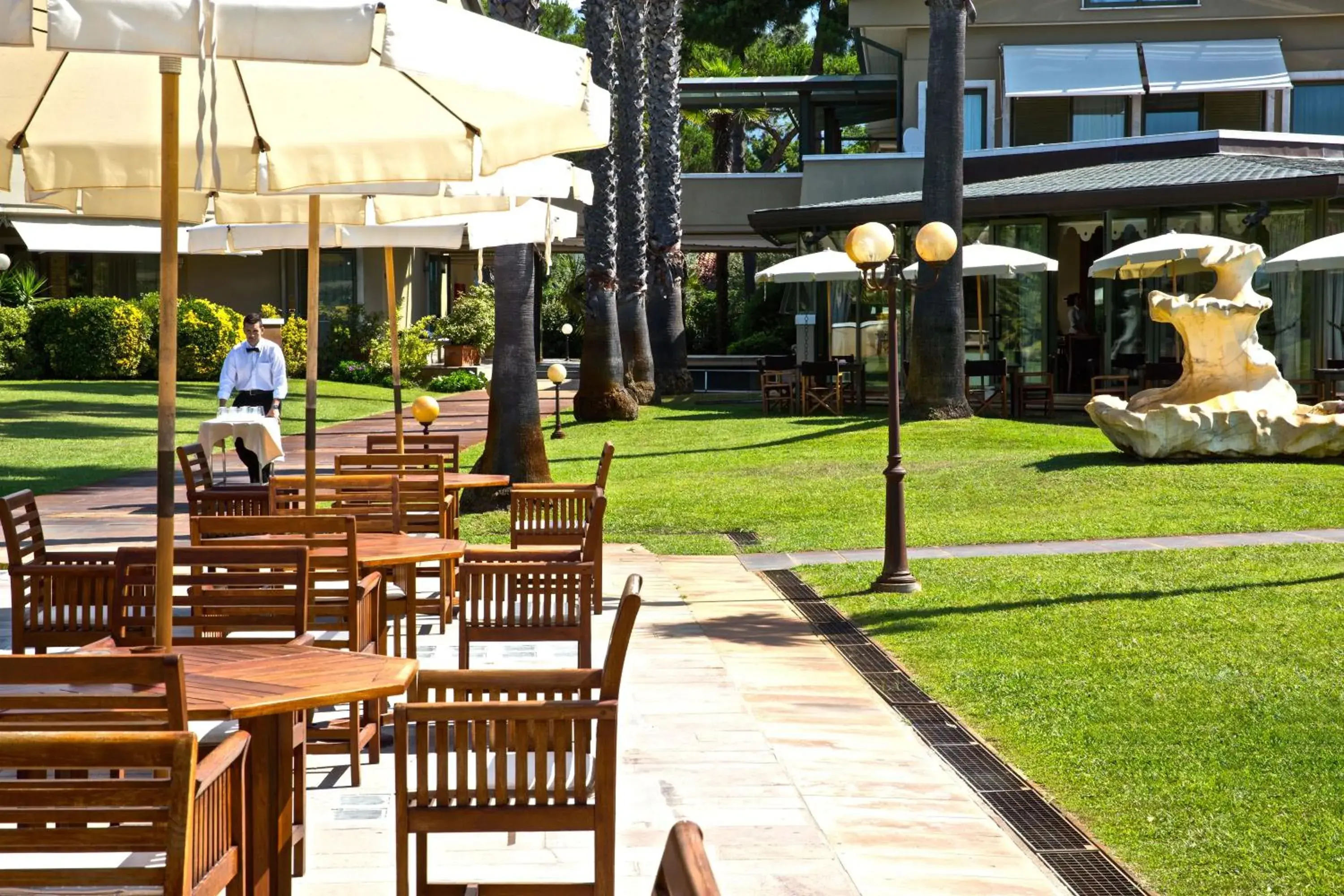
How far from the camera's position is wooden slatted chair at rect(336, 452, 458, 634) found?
8875 millimetres

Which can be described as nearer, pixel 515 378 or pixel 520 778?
pixel 520 778

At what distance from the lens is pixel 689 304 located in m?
42.6

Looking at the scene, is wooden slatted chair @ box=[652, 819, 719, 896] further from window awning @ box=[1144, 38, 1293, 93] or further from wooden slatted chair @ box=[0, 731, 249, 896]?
window awning @ box=[1144, 38, 1293, 93]

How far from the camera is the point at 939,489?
54.5 feet

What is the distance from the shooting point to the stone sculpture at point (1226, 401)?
670 inches

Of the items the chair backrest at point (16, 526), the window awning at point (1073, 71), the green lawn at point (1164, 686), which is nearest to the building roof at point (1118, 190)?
the window awning at point (1073, 71)

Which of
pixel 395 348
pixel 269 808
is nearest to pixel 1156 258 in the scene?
pixel 395 348

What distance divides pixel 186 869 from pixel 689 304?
39640 mm

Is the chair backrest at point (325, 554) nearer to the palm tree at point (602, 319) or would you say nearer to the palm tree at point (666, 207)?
the palm tree at point (602, 319)

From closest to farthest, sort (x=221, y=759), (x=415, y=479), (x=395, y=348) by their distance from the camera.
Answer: (x=221, y=759) → (x=415, y=479) → (x=395, y=348)

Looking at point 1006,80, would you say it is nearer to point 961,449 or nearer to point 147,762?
point 961,449

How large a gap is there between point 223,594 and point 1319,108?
33.0 metres

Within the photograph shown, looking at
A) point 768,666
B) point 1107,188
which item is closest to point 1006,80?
point 1107,188

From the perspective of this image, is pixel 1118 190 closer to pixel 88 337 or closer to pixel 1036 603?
pixel 1036 603
